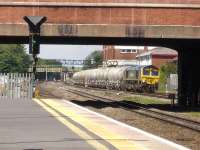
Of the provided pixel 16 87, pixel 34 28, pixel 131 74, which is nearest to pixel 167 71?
pixel 131 74

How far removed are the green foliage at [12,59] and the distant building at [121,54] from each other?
20308 millimetres

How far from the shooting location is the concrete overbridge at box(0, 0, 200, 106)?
120 ft

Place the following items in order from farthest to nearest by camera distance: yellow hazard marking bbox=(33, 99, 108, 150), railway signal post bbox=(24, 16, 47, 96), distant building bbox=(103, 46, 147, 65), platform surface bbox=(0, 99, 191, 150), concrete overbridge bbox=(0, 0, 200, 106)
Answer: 1. distant building bbox=(103, 46, 147, 65)
2. concrete overbridge bbox=(0, 0, 200, 106)
3. railway signal post bbox=(24, 16, 47, 96)
4. platform surface bbox=(0, 99, 191, 150)
5. yellow hazard marking bbox=(33, 99, 108, 150)

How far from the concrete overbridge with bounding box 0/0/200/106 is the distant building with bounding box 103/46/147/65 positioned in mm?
107188

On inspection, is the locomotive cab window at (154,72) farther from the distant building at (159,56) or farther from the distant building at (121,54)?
the distant building at (121,54)

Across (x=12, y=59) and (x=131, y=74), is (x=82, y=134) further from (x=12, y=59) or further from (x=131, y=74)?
(x=12, y=59)

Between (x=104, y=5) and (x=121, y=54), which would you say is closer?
(x=104, y=5)

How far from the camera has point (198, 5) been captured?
3728 cm

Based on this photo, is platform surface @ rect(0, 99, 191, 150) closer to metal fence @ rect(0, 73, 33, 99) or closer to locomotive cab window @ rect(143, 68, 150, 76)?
metal fence @ rect(0, 73, 33, 99)

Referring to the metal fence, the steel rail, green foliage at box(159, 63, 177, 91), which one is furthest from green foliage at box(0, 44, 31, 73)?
the steel rail

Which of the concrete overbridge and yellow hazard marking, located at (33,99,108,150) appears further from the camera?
the concrete overbridge

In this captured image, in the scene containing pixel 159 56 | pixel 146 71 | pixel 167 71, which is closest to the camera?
pixel 146 71

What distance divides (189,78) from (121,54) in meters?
108

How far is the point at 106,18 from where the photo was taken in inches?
1475
